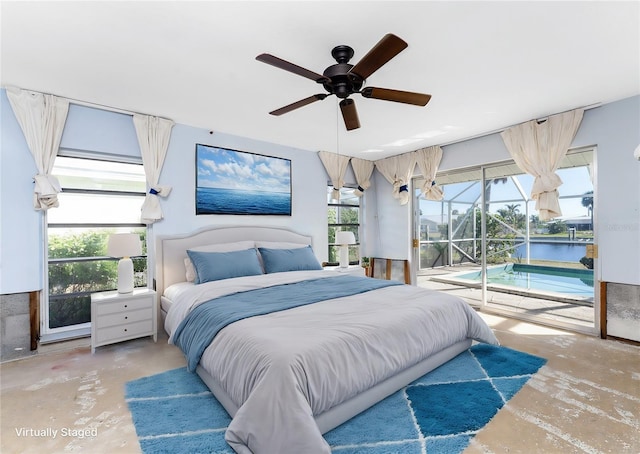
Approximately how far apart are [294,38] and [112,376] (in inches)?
120

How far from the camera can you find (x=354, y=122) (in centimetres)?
264

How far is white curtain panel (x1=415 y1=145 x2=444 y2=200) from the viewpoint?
4926 mm

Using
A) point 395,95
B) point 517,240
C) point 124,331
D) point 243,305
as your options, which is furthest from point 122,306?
point 517,240

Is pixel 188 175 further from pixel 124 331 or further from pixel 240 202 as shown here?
pixel 124 331

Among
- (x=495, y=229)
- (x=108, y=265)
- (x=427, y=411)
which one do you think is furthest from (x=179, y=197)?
(x=495, y=229)

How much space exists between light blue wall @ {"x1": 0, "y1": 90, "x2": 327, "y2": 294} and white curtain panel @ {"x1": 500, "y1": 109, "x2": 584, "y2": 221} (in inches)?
127

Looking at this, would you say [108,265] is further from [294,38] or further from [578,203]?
[578,203]

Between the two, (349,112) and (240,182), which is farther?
(240,182)

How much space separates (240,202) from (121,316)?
198 cm

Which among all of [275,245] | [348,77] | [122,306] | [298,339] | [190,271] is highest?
[348,77]

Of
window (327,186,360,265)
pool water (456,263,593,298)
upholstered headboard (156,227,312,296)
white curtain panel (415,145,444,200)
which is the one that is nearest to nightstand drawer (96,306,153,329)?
upholstered headboard (156,227,312,296)

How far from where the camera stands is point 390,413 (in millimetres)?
1997

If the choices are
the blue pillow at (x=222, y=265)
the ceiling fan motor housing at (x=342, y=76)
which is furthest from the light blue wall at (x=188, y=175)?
the ceiling fan motor housing at (x=342, y=76)

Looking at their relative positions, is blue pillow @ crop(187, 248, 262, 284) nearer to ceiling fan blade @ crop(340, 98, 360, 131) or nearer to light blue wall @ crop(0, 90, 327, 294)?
light blue wall @ crop(0, 90, 327, 294)
